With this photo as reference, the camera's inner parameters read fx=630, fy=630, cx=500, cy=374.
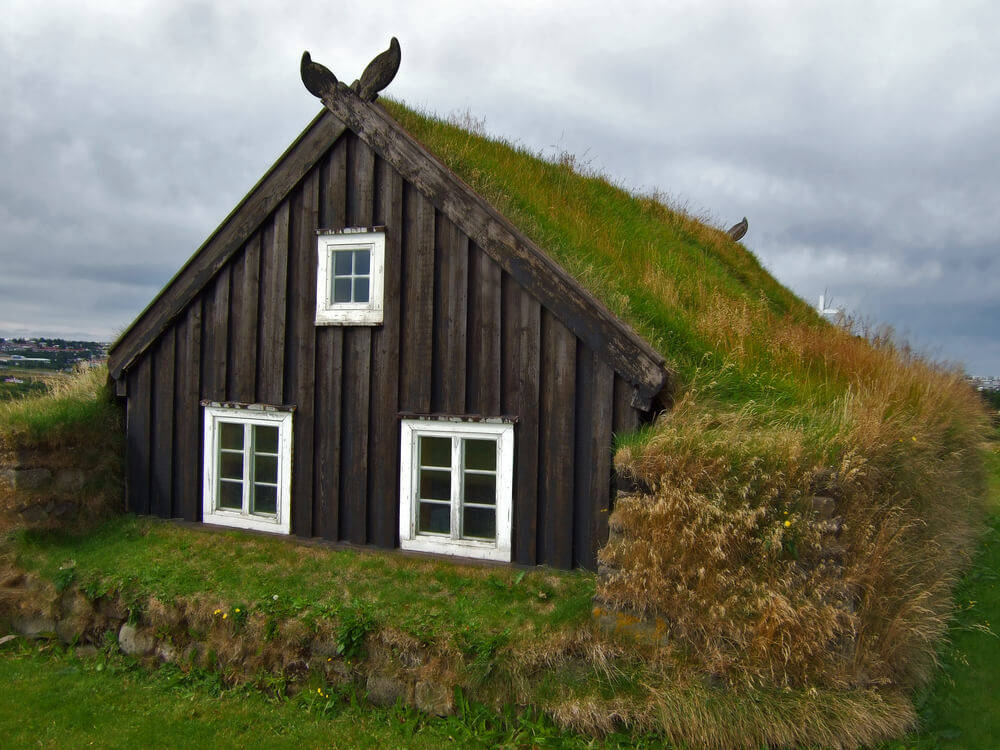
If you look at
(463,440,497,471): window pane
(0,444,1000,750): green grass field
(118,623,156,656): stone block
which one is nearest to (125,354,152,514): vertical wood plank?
(118,623,156,656): stone block

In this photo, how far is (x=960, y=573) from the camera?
7.91 meters

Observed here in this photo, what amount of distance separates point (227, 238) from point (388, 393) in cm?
300

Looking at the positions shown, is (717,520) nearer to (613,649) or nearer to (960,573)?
(613,649)

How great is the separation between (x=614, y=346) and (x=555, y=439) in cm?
112

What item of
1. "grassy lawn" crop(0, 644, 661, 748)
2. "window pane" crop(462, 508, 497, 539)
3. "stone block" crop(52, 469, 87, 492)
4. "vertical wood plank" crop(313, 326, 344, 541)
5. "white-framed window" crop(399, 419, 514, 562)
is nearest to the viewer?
"grassy lawn" crop(0, 644, 661, 748)

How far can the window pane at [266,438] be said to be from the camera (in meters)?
8.69

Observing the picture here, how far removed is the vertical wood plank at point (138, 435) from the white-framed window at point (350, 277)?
114 inches

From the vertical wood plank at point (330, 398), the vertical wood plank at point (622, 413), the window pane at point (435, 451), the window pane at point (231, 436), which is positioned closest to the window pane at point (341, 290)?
the vertical wood plank at point (330, 398)

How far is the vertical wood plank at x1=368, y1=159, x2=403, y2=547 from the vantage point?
702cm

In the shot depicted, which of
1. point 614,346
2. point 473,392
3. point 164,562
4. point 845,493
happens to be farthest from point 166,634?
point 845,493

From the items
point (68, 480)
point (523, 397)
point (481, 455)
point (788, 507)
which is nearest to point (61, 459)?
point (68, 480)

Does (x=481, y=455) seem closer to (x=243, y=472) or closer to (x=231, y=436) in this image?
(x=243, y=472)

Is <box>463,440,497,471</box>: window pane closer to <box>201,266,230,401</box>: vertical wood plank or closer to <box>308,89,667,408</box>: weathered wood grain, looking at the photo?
<box>308,89,667,408</box>: weathered wood grain

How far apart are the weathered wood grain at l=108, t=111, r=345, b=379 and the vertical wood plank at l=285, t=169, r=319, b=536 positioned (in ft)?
0.78
